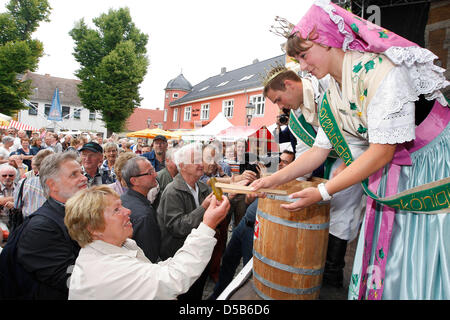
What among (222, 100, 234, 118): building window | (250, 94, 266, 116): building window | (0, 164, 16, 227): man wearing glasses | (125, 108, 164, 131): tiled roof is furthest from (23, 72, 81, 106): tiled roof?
(0, 164, 16, 227): man wearing glasses

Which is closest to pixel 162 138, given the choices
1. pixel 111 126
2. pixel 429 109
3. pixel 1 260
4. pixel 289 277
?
pixel 1 260

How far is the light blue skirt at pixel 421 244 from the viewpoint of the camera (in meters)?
1.38

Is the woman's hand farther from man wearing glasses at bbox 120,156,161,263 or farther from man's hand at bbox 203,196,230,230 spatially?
man wearing glasses at bbox 120,156,161,263

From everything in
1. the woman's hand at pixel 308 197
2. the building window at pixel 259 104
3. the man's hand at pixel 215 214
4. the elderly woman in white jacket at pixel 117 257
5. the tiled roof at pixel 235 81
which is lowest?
the elderly woman in white jacket at pixel 117 257

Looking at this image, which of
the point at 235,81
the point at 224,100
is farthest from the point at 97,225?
the point at 235,81

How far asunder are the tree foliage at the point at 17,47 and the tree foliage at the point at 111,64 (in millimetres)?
6183

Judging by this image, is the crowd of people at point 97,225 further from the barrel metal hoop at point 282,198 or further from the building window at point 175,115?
the building window at point 175,115

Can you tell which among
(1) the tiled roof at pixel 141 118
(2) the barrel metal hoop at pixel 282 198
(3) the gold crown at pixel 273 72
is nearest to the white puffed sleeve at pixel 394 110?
(2) the barrel metal hoop at pixel 282 198

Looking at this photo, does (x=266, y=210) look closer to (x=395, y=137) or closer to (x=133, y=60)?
(x=395, y=137)

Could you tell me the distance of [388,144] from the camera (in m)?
1.36

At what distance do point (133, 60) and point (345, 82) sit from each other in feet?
96.9

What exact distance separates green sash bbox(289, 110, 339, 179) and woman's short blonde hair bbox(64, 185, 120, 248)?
1.61 metres

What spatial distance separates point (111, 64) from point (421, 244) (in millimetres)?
30169
